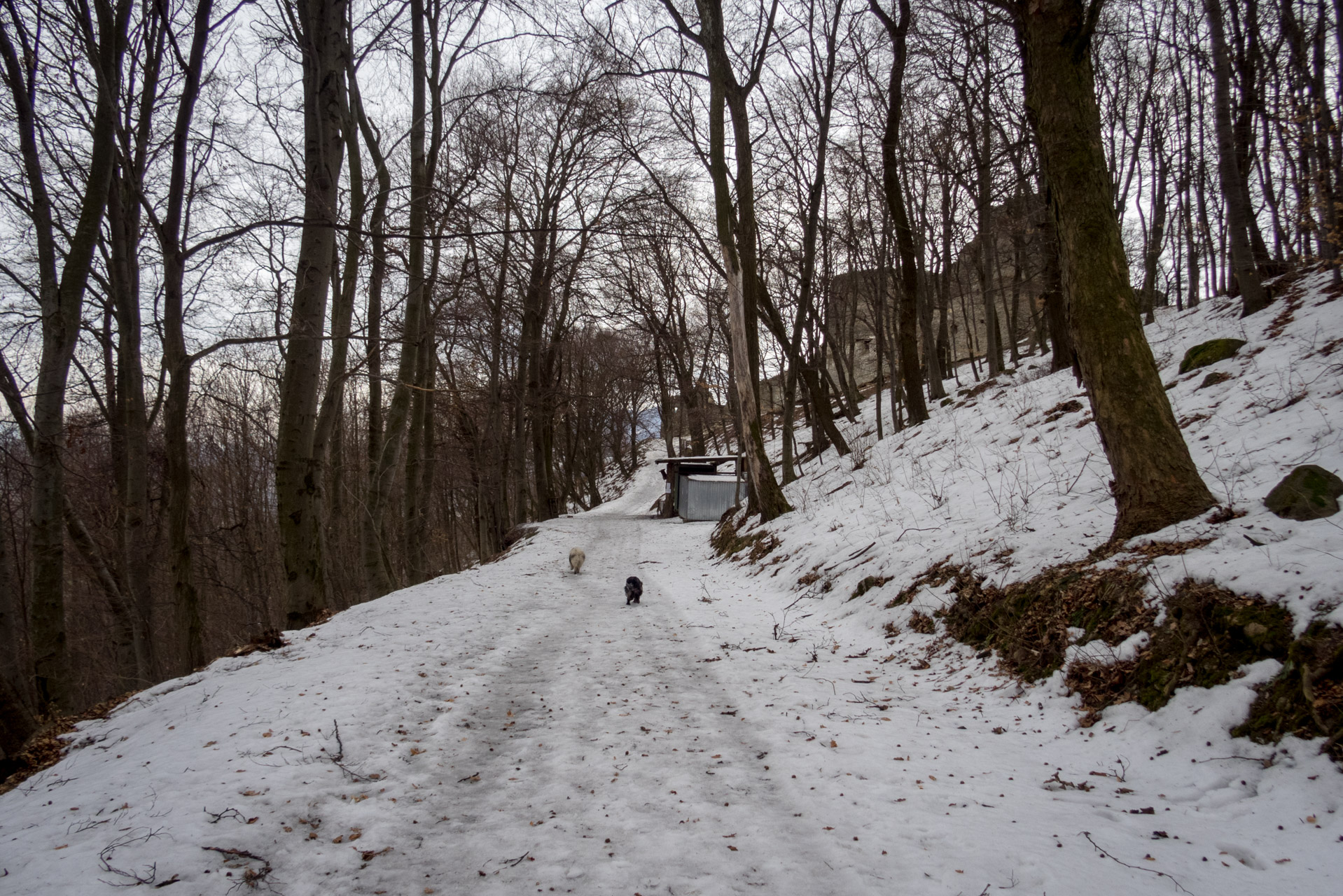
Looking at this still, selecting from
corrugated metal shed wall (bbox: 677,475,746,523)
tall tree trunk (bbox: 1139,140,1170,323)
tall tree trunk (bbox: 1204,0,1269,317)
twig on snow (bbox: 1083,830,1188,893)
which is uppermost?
tall tree trunk (bbox: 1139,140,1170,323)

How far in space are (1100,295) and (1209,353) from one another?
5.24 meters

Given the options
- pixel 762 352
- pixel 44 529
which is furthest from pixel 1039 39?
pixel 762 352

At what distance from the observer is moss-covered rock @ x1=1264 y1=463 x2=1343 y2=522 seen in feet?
11.5

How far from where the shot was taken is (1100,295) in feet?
14.2

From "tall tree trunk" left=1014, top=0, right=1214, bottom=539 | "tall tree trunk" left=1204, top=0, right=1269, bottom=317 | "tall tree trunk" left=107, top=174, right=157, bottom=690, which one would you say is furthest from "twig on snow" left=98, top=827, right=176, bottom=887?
"tall tree trunk" left=1204, top=0, right=1269, bottom=317

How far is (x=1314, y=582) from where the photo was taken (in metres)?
2.91

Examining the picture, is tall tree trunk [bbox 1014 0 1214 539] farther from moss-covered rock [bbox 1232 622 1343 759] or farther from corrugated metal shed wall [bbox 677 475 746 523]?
corrugated metal shed wall [bbox 677 475 746 523]

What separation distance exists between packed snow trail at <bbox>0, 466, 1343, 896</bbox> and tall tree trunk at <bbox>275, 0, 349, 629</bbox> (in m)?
2.44

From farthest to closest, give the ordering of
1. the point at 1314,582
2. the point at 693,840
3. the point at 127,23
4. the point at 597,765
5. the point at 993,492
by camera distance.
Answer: the point at 127,23
the point at 993,492
the point at 597,765
the point at 1314,582
the point at 693,840

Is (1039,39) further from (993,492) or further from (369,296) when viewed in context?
(369,296)

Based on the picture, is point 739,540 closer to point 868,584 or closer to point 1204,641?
point 868,584

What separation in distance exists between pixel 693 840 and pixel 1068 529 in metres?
4.13

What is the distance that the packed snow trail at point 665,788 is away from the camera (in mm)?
2273

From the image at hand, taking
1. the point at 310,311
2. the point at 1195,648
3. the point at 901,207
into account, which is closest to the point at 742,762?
the point at 1195,648
